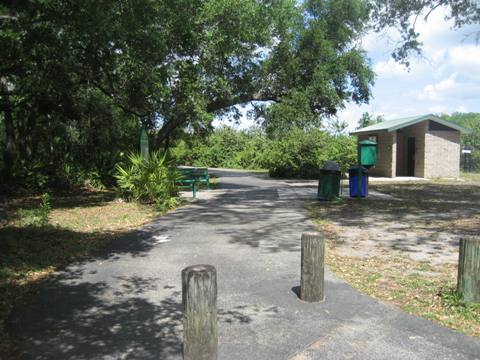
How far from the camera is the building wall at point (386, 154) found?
25062 millimetres

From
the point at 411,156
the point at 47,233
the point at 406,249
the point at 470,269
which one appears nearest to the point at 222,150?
the point at 411,156

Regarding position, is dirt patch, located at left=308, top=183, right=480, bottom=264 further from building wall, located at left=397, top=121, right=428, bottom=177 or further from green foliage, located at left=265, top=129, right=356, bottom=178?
green foliage, located at left=265, top=129, right=356, bottom=178

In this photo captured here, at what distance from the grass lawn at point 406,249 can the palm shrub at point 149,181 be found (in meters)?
4.04

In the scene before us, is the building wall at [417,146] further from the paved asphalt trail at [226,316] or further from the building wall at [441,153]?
the paved asphalt trail at [226,316]

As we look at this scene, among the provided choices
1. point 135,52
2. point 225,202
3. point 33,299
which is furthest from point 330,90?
point 33,299

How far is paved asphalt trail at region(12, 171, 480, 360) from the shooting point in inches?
150

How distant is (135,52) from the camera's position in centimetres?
1275

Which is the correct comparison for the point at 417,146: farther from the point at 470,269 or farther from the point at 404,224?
the point at 470,269

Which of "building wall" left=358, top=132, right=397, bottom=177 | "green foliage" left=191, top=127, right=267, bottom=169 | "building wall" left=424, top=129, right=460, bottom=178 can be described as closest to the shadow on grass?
"building wall" left=358, top=132, right=397, bottom=177

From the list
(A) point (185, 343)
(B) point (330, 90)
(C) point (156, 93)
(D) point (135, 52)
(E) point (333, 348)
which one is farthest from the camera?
(B) point (330, 90)

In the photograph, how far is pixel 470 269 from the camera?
4809 mm

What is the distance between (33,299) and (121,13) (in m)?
7.43

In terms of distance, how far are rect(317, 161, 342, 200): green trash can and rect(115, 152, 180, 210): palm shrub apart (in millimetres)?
4379

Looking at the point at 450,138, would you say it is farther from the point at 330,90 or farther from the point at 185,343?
the point at 185,343
